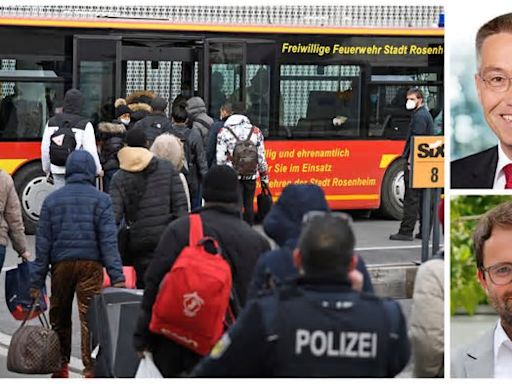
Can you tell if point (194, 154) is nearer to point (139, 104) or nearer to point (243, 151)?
point (243, 151)

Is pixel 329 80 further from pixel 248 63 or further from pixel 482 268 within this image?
pixel 482 268

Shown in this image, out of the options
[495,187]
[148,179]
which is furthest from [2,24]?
[495,187]

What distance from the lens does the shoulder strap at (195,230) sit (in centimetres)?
566

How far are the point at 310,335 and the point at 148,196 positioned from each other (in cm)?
427

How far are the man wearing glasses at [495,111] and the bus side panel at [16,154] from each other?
1018 centimetres

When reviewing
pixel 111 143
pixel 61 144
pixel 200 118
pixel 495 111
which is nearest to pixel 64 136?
pixel 61 144

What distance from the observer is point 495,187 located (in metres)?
6.12

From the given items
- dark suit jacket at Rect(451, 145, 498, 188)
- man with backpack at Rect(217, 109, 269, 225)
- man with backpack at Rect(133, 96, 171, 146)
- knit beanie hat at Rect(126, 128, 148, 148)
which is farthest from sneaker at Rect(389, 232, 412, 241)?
dark suit jacket at Rect(451, 145, 498, 188)

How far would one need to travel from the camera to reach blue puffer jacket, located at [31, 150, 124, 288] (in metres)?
7.93

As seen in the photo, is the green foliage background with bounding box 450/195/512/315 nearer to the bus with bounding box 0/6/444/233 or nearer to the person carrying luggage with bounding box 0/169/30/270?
the person carrying luggage with bounding box 0/169/30/270

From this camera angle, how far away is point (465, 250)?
589 centimetres

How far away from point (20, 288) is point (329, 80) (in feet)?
29.6

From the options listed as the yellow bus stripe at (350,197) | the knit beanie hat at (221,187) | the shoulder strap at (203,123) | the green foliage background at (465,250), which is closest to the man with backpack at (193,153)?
the shoulder strap at (203,123)

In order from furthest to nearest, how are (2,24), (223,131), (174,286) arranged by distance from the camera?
(2,24) → (223,131) → (174,286)
